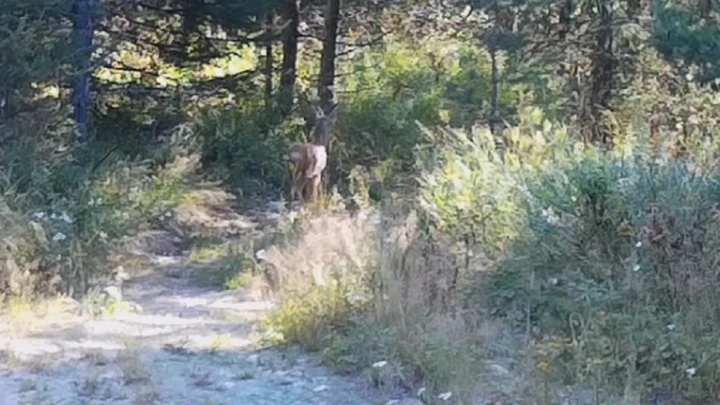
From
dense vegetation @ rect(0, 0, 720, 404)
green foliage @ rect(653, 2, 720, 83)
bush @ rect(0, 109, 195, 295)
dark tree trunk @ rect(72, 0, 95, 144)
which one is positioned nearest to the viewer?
dense vegetation @ rect(0, 0, 720, 404)

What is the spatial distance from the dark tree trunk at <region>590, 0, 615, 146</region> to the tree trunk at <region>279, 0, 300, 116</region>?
379cm

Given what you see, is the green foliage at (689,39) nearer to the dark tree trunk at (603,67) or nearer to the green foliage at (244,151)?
the dark tree trunk at (603,67)

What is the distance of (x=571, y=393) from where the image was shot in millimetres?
4539

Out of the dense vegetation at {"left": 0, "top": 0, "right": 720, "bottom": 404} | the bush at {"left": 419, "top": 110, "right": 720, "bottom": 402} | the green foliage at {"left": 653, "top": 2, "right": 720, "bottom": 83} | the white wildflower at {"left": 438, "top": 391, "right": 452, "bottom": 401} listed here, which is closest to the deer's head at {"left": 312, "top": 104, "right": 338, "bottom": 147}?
the dense vegetation at {"left": 0, "top": 0, "right": 720, "bottom": 404}

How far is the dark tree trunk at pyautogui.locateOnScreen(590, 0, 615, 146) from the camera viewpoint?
10594 millimetres

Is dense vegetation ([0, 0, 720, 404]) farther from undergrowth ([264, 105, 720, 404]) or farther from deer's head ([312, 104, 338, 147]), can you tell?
deer's head ([312, 104, 338, 147])

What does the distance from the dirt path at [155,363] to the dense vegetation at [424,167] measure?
0.81ft

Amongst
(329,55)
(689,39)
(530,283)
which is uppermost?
(329,55)

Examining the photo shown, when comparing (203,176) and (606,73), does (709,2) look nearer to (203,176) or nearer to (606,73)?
(606,73)

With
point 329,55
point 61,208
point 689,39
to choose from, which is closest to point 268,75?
point 329,55

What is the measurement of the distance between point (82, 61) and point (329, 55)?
15.0ft

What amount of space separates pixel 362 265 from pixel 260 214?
5.27 meters

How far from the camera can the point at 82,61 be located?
29.2 feet

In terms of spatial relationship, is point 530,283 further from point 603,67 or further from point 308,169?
point 603,67
